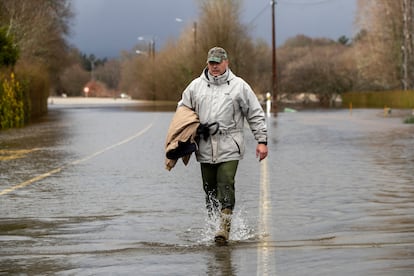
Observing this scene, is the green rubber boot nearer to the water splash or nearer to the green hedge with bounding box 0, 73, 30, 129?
the water splash

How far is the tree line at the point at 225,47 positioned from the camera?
204 ft

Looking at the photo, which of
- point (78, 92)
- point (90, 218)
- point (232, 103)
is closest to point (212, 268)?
point (232, 103)

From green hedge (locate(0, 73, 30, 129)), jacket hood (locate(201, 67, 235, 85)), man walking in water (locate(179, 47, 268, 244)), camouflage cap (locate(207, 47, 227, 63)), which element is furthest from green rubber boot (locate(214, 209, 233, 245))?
green hedge (locate(0, 73, 30, 129))

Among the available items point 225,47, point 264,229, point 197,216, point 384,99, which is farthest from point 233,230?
point 225,47

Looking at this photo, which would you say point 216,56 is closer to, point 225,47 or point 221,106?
point 221,106

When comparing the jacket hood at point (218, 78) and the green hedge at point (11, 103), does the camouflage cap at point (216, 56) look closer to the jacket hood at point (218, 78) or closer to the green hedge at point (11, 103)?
the jacket hood at point (218, 78)

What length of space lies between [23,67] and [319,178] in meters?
36.8

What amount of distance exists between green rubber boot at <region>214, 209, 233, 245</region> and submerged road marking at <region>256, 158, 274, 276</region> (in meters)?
0.33

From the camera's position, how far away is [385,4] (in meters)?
79.2

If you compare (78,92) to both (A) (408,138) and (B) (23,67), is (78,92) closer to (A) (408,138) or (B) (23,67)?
(B) (23,67)

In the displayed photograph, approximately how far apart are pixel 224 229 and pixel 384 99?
72063 millimetres

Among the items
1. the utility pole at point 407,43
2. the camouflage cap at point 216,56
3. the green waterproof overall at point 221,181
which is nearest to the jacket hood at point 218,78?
the camouflage cap at point 216,56

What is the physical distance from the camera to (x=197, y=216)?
38.9 ft

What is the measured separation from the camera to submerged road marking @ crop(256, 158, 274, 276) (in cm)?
827
